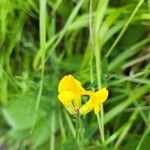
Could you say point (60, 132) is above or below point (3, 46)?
below

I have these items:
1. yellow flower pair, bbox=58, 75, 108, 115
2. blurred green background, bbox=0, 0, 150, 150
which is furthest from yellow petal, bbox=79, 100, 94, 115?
blurred green background, bbox=0, 0, 150, 150

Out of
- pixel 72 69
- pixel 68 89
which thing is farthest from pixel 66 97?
pixel 72 69

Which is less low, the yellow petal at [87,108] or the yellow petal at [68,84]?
the yellow petal at [68,84]

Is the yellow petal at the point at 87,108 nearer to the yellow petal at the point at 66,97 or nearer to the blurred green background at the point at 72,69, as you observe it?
the yellow petal at the point at 66,97

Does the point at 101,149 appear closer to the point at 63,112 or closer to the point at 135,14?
the point at 63,112

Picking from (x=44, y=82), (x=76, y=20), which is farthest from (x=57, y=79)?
(x=76, y=20)

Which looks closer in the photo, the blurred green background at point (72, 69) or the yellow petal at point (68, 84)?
the yellow petal at point (68, 84)

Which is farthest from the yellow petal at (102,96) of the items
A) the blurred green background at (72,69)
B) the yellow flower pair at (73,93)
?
the blurred green background at (72,69)

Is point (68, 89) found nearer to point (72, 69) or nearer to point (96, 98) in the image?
point (96, 98)

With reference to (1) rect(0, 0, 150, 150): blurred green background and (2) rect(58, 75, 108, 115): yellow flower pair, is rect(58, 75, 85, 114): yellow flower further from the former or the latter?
(1) rect(0, 0, 150, 150): blurred green background
